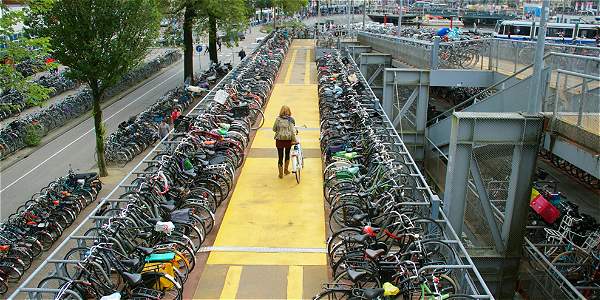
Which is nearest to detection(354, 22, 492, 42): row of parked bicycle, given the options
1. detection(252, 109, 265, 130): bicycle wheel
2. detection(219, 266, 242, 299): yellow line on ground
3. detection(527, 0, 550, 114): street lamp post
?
detection(252, 109, 265, 130): bicycle wheel

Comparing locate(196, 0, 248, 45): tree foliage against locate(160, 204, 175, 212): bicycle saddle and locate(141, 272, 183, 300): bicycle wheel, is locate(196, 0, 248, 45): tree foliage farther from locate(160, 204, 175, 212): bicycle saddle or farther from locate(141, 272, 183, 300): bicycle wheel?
locate(141, 272, 183, 300): bicycle wheel

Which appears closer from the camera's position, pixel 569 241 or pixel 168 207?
pixel 168 207

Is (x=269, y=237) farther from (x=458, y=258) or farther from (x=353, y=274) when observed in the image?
(x=458, y=258)

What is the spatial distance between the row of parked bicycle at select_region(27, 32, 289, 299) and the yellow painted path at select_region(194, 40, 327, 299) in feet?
1.15

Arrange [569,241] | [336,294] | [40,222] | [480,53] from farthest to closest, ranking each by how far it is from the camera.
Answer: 1. [480,53]
2. [40,222]
3. [569,241]
4. [336,294]

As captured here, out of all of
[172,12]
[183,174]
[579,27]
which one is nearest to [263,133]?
[183,174]

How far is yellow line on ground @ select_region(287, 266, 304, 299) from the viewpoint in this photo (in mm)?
6342

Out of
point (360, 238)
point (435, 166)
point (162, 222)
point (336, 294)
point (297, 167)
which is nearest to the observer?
point (336, 294)

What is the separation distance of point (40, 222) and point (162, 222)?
22.5 ft

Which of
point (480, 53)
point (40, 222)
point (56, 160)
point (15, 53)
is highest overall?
point (15, 53)

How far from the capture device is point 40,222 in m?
11.9

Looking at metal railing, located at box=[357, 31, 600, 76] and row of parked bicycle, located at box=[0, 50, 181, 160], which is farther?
row of parked bicycle, located at box=[0, 50, 181, 160]

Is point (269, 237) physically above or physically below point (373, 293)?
below

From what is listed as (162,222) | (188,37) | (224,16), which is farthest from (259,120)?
(188,37)
